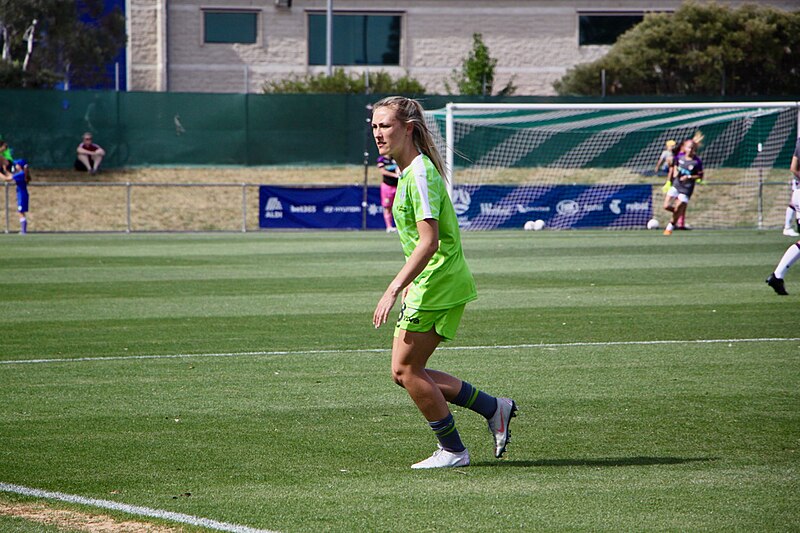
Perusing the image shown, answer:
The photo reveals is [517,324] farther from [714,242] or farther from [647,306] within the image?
[714,242]

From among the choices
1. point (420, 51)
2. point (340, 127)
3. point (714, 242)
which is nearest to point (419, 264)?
point (714, 242)

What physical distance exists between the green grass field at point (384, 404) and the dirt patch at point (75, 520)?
9 centimetres

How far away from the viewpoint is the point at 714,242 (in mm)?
24484

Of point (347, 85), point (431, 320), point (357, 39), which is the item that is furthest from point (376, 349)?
point (357, 39)

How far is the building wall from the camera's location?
51031 mm

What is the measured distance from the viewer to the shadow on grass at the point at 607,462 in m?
6.24

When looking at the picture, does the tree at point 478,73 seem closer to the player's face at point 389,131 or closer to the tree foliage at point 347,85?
the tree foliage at point 347,85

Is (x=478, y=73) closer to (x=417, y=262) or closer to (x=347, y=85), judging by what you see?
(x=347, y=85)

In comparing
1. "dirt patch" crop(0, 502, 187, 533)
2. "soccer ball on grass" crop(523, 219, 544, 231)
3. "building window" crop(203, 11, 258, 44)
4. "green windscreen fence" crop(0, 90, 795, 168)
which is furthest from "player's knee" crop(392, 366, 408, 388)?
"building window" crop(203, 11, 258, 44)

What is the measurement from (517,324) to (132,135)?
25121 millimetres

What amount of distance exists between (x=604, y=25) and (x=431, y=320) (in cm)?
4897

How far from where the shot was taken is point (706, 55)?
4584cm

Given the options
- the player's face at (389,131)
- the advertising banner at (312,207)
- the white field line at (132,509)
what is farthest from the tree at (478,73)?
the white field line at (132,509)

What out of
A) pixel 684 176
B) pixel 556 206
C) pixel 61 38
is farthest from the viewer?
pixel 61 38
